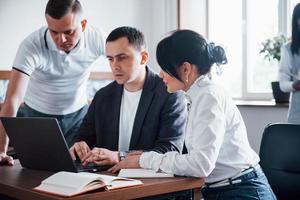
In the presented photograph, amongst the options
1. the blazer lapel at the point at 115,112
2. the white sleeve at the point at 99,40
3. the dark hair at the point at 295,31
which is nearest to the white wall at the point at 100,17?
the white sleeve at the point at 99,40

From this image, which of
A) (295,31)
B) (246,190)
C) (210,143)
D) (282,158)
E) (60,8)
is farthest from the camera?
(295,31)

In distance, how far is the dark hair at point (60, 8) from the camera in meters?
2.18

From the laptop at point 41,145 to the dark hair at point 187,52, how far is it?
41 centimetres

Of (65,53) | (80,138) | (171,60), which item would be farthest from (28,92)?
(171,60)

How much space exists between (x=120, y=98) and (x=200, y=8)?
2.58 m

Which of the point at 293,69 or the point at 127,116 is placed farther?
the point at 293,69

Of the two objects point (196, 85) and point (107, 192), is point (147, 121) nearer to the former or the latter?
point (196, 85)

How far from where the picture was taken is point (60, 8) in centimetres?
219

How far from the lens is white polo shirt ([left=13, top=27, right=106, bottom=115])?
2344 millimetres

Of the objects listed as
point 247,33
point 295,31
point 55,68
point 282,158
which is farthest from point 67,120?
point 247,33

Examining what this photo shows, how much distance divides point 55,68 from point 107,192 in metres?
1.31

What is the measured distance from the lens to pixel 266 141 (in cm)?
203

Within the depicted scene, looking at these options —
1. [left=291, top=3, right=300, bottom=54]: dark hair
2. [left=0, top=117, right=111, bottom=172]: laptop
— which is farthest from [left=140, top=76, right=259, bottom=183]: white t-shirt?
[left=291, top=3, right=300, bottom=54]: dark hair

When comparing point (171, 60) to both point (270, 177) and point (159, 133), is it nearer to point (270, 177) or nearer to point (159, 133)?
point (159, 133)
